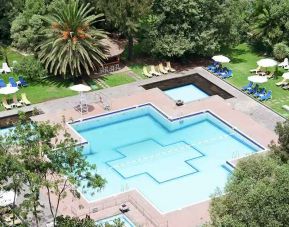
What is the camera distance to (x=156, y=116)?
134 feet

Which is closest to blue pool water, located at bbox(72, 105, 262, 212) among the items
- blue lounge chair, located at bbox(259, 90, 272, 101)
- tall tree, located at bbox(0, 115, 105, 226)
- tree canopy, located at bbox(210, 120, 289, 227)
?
blue lounge chair, located at bbox(259, 90, 272, 101)

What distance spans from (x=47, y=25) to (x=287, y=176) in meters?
25.3

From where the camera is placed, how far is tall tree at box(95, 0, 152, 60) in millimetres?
43969

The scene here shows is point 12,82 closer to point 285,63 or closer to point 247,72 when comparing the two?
point 247,72

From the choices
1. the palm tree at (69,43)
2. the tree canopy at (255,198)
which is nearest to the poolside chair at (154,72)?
the palm tree at (69,43)

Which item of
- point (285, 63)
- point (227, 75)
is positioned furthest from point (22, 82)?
point (285, 63)

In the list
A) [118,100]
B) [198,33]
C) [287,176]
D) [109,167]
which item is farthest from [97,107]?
[287,176]

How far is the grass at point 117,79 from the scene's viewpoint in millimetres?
44594

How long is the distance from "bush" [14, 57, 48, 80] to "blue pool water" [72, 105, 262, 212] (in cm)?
624

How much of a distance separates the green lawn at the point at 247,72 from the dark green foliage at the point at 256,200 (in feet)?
51.7

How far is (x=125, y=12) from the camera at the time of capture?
4416 cm

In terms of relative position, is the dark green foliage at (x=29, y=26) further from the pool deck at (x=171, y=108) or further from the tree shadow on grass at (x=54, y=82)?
the pool deck at (x=171, y=108)

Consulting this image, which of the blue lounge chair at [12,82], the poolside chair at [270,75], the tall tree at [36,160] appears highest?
the tall tree at [36,160]

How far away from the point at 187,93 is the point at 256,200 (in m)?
21.1
